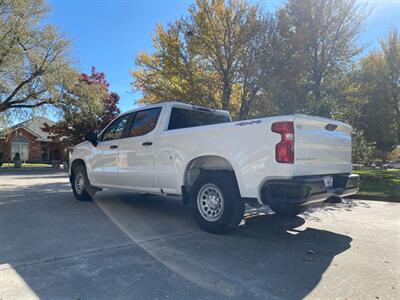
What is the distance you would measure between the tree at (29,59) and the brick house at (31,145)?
Answer: 55.4 feet

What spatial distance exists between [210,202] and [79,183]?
4.60 m

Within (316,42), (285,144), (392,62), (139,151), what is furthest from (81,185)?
(392,62)

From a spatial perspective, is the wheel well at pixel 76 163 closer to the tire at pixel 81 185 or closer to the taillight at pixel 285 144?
the tire at pixel 81 185

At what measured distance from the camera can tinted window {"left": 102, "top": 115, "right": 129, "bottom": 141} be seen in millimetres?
7094

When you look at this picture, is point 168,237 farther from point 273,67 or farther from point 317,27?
point 317,27

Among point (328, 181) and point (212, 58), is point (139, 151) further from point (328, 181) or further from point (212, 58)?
point (212, 58)

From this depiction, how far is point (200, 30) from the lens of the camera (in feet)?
44.0

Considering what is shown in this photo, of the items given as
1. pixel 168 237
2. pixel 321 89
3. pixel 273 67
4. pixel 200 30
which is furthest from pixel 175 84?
pixel 168 237

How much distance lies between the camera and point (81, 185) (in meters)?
8.38

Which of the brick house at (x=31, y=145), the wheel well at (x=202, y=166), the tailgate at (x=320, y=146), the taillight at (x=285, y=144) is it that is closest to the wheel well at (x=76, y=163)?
the wheel well at (x=202, y=166)

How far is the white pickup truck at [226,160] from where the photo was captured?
169 inches

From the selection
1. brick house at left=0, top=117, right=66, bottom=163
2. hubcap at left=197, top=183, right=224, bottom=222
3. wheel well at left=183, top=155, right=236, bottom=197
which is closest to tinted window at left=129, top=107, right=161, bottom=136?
wheel well at left=183, top=155, right=236, bottom=197

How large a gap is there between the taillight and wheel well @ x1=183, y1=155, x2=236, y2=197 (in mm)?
1039

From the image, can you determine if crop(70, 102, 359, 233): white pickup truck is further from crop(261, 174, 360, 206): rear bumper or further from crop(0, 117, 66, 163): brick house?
crop(0, 117, 66, 163): brick house
